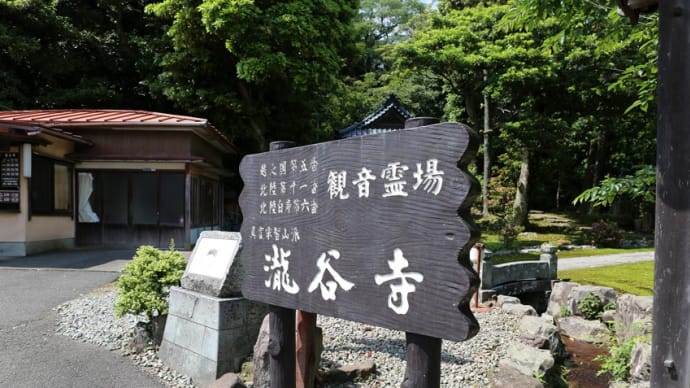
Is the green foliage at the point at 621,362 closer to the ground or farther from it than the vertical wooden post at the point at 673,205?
closer to the ground

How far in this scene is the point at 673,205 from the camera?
1984mm

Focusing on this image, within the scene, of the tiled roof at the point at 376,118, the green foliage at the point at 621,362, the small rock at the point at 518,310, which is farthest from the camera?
the tiled roof at the point at 376,118

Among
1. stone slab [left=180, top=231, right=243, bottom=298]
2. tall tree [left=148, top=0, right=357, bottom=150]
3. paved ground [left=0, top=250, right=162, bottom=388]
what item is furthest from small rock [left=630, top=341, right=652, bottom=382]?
tall tree [left=148, top=0, right=357, bottom=150]

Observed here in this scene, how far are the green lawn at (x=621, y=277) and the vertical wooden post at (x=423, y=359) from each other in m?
8.71

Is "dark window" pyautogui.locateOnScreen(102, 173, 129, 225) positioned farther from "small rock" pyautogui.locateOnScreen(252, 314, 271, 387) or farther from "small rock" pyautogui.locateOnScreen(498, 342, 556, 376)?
"small rock" pyautogui.locateOnScreen(498, 342, 556, 376)

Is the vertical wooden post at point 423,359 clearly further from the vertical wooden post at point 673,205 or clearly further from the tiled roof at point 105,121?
the tiled roof at point 105,121

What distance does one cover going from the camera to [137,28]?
67.4 ft

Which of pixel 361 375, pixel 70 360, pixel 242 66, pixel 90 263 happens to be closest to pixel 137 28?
pixel 242 66

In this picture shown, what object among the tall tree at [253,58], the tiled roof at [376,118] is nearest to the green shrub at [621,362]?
the tall tree at [253,58]

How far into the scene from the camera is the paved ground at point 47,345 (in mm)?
4355

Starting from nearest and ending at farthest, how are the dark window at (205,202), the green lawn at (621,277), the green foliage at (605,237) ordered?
the green lawn at (621,277), the dark window at (205,202), the green foliage at (605,237)

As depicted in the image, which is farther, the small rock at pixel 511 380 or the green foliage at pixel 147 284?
the green foliage at pixel 147 284

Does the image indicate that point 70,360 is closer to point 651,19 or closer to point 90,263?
point 90,263

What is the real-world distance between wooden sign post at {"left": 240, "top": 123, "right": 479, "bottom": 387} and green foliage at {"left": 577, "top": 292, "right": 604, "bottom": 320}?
760 cm
